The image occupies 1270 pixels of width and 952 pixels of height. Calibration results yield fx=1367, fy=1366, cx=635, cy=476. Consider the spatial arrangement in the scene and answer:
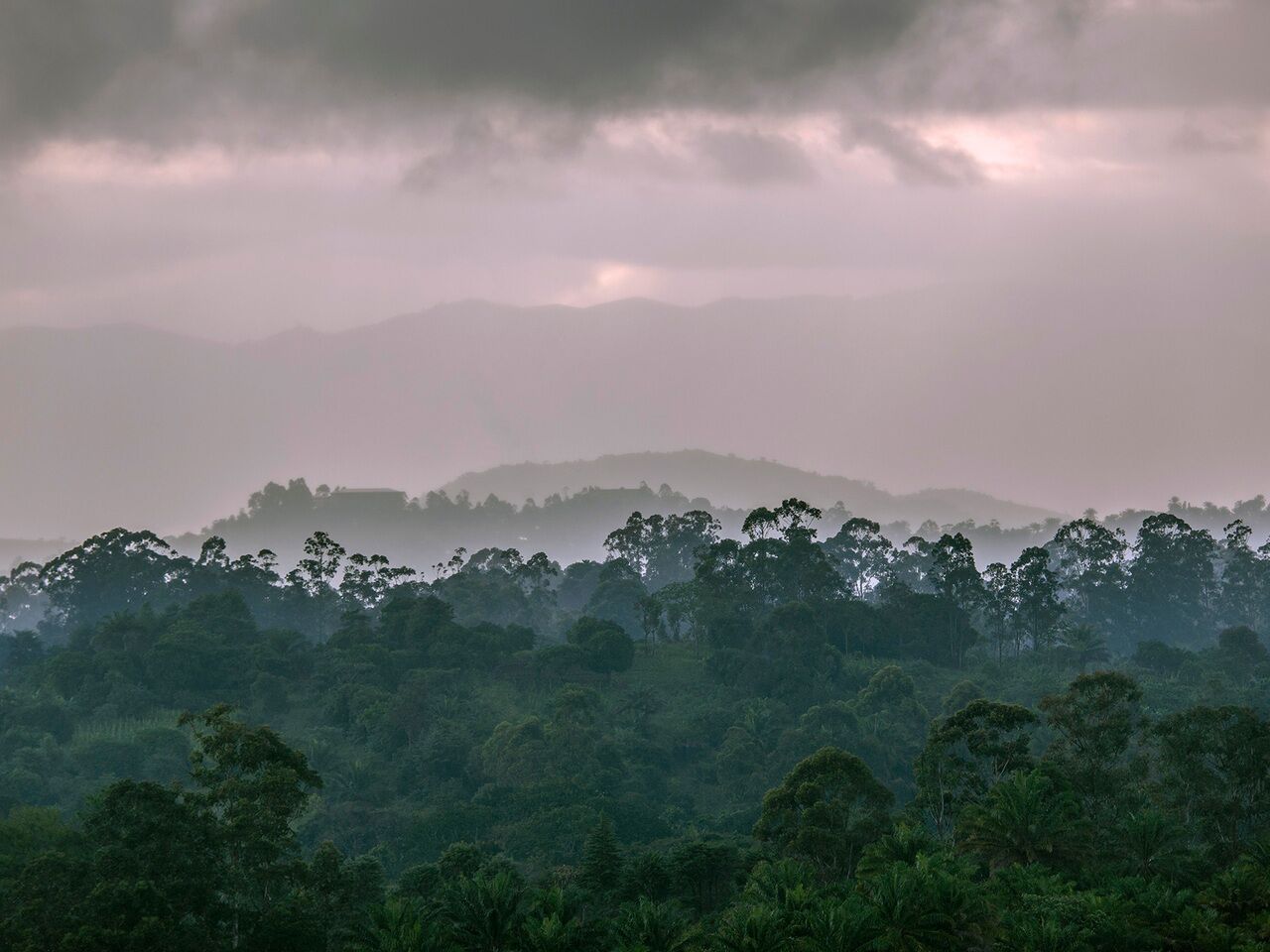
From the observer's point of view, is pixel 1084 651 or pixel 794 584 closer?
pixel 1084 651

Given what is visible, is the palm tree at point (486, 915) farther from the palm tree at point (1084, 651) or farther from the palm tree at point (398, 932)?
the palm tree at point (1084, 651)

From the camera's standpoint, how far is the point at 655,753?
98.6 m

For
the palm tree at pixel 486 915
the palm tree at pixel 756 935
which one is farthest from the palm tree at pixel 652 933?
the palm tree at pixel 486 915

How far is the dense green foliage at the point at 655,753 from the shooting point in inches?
1865

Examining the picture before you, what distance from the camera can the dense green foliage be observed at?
47.4 metres

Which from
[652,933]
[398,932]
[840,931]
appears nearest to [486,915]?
[398,932]

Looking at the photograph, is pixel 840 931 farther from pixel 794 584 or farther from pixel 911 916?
pixel 794 584

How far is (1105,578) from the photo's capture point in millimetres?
144000

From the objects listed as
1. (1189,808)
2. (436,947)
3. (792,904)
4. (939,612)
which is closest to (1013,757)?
(1189,808)

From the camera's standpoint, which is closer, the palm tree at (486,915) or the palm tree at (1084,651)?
the palm tree at (486,915)

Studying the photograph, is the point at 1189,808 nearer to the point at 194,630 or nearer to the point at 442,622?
the point at 442,622

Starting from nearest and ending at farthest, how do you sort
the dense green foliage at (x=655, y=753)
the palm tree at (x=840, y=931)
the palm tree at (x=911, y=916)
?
the palm tree at (x=840, y=931) < the palm tree at (x=911, y=916) < the dense green foliage at (x=655, y=753)

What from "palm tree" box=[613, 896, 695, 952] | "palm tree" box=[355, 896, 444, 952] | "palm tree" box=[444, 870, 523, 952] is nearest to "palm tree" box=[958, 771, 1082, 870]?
"palm tree" box=[613, 896, 695, 952]

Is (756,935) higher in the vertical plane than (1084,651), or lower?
lower
